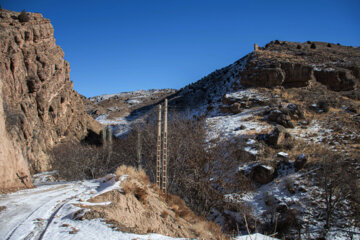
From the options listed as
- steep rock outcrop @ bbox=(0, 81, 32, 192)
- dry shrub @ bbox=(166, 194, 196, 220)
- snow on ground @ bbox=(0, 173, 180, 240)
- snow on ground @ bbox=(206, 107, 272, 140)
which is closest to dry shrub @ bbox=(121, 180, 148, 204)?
snow on ground @ bbox=(0, 173, 180, 240)

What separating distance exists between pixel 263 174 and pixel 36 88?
30.1 meters

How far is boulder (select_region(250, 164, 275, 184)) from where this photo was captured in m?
19.8

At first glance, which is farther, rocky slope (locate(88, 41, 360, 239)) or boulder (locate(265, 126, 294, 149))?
boulder (locate(265, 126, 294, 149))

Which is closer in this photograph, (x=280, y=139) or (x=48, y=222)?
(x=48, y=222)

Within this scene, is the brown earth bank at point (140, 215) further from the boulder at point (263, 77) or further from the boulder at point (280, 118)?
the boulder at point (263, 77)

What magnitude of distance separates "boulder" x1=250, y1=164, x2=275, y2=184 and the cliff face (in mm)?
21378

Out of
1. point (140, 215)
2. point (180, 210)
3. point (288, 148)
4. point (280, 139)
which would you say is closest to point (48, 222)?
point (140, 215)

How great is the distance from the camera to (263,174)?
19.9 metres

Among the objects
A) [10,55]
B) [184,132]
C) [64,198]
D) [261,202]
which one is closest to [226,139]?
[184,132]

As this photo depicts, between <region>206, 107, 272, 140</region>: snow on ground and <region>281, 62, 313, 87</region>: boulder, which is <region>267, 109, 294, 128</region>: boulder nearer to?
<region>206, 107, 272, 140</region>: snow on ground

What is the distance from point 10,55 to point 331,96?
4211 centimetres

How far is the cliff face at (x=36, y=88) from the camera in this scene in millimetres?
27705

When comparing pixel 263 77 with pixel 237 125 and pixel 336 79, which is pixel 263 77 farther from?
pixel 237 125

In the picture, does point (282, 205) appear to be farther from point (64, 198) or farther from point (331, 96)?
point (331, 96)
